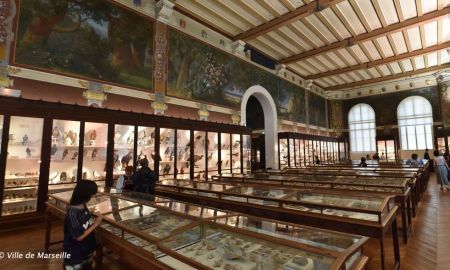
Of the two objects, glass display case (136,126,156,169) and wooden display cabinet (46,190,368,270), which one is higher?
glass display case (136,126,156,169)

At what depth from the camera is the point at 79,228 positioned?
95.0 inches

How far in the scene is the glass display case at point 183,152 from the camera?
885 cm

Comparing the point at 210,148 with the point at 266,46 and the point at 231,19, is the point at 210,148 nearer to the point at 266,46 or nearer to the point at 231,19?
the point at 231,19

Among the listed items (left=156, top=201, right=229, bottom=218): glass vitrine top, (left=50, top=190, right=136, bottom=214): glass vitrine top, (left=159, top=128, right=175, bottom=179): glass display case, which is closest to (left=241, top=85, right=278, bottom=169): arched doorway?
(left=159, top=128, right=175, bottom=179): glass display case

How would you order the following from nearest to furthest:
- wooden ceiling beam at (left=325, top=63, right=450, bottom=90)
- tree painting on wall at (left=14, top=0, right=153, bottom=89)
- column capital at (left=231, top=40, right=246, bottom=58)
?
tree painting on wall at (left=14, top=0, right=153, bottom=89)
column capital at (left=231, top=40, right=246, bottom=58)
wooden ceiling beam at (left=325, top=63, right=450, bottom=90)

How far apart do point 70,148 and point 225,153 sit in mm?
6081

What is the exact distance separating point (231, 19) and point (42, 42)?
23.6 ft

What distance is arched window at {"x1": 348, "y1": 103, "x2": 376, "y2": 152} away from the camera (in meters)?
22.7

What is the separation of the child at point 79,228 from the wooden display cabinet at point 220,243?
0.62ft

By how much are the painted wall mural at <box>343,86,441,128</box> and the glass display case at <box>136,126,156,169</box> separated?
21.6 metres

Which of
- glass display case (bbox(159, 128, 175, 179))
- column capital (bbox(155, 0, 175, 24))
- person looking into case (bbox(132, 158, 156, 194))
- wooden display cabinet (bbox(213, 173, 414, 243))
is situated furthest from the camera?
column capital (bbox(155, 0, 175, 24))

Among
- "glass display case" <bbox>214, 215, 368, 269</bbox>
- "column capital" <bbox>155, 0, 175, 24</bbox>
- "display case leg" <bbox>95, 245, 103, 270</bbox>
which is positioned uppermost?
"column capital" <bbox>155, 0, 175, 24</bbox>

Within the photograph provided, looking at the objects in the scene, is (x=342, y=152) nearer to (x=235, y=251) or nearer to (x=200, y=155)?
(x=200, y=155)

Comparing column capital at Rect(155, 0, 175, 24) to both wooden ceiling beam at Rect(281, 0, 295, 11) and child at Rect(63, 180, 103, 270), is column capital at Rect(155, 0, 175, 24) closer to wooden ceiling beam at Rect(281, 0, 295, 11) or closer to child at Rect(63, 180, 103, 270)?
wooden ceiling beam at Rect(281, 0, 295, 11)
